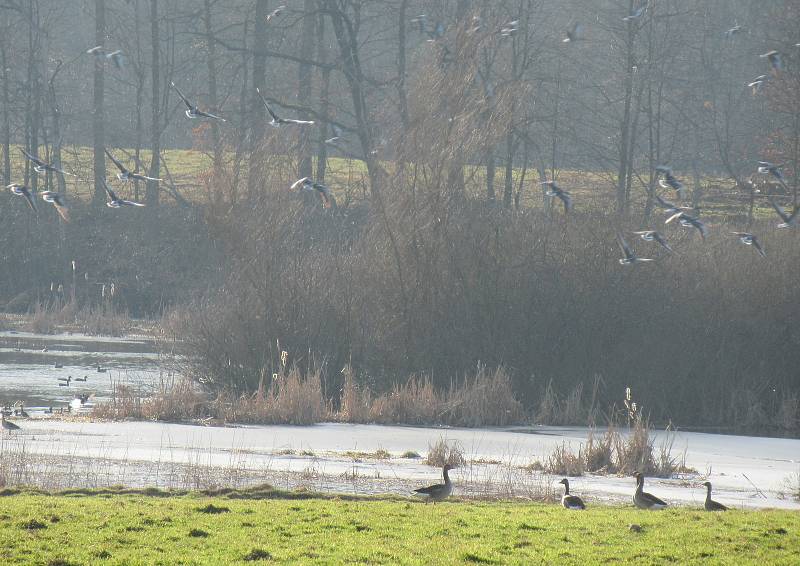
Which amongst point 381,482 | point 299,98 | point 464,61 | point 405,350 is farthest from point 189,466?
point 299,98

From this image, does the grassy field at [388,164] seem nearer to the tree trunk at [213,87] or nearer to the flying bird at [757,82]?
the tree trunk at [213,87]

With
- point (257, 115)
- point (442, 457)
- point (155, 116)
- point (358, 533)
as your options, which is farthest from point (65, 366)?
point (358, 533)

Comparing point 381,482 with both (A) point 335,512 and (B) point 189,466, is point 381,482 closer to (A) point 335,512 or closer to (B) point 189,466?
(B) point 189,466

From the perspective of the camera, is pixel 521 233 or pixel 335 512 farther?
pixel 521 233

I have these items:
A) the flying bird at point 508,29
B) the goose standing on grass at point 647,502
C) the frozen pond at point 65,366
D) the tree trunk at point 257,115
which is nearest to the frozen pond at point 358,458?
the goose standing on grass at point 647,502

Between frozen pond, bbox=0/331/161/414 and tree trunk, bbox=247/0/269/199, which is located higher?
tree trunk, bbox=247/0/269/199

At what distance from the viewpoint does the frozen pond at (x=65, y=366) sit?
25453 millimetres

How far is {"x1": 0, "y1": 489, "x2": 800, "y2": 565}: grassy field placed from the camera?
30.3 ft

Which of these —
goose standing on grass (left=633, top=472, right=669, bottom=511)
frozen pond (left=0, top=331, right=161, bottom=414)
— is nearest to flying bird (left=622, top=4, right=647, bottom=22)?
frozen pond (left=0, top=331, right=161, bottom=414)

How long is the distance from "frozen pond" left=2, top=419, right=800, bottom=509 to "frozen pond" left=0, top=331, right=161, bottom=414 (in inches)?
177

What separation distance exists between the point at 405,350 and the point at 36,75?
29401 millimetres

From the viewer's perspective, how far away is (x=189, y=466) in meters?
15.4

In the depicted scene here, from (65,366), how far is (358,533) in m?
21.9

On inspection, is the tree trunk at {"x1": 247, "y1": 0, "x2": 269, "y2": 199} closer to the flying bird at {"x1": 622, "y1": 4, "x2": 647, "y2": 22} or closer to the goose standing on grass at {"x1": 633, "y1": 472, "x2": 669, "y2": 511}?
the flying bird at {"x1": 622, "y1": 4, "x2": 647, "y2": 22}
